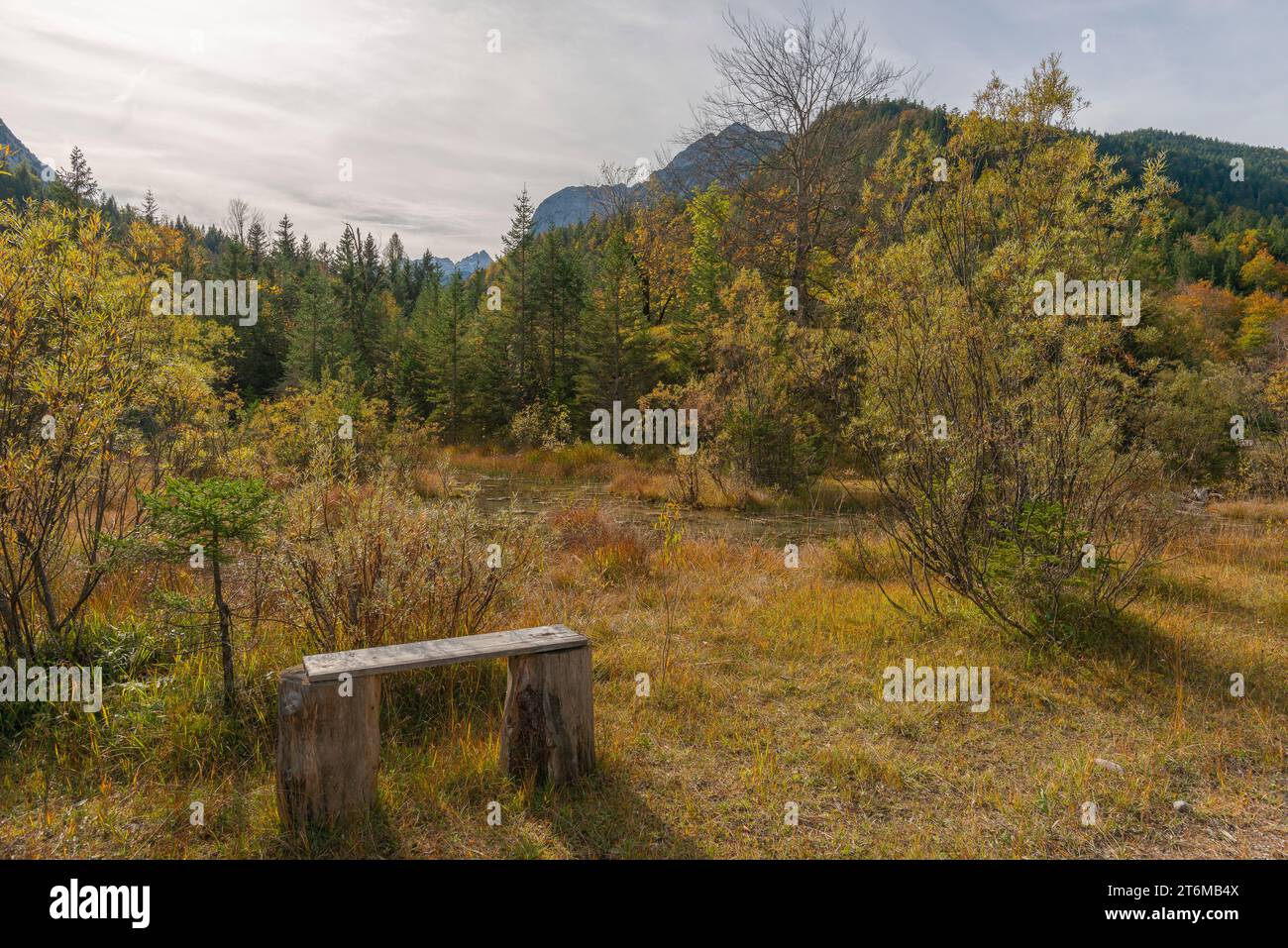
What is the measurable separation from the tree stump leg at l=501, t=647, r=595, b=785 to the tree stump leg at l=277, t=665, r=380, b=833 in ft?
2.13

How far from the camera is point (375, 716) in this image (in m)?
2.84

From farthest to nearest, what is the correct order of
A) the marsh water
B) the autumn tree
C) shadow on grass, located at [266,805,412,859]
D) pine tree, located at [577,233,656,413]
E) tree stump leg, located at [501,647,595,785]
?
pine tree, located at [577,233,656,413]
the marsh water
the autumn tree
tree stump leg, located at [501,647,595,785]
shadow on grass, located at [266,805,412,859]

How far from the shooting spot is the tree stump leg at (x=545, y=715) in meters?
3.13

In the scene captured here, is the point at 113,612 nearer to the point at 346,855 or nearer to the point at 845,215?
the point at 346,855

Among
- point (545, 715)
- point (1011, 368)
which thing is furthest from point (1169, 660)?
point (545, 715)

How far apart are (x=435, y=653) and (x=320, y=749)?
0.57 meters

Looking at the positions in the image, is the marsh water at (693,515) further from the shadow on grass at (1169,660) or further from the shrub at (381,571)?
the shadow on grass at (1169,660)

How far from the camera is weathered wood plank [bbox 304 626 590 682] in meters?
2.75

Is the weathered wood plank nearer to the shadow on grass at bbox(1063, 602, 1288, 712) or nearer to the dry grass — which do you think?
the dry grass

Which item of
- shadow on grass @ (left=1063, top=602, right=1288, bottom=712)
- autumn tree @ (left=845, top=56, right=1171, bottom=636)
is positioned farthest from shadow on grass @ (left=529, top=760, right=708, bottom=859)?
shadow on grass @ (left=1063, top=602, right=1288, bottom=712)

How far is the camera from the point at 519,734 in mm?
3188

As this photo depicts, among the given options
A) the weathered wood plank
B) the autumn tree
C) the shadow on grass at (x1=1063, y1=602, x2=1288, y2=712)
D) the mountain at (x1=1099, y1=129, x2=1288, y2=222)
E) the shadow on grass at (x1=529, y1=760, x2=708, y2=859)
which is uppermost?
the mountain at (x1=1099, y1=129, x2=1288, y2=222)

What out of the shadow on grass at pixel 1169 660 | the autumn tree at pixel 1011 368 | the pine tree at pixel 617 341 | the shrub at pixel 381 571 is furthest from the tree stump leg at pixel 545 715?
the pine tree at pixel 617 341

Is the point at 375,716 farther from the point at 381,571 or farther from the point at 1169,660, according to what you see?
the point at 1169,660
